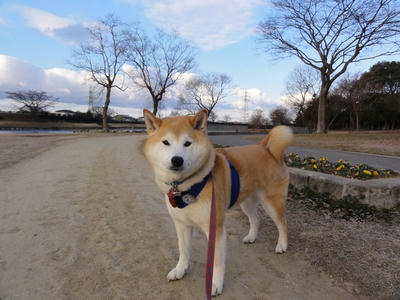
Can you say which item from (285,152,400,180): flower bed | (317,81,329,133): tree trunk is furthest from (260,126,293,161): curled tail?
(317,81,329,133): tree trunk

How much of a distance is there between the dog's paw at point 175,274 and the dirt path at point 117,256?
5 centimetres

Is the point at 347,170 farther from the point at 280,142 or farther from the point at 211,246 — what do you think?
the point at 211,246

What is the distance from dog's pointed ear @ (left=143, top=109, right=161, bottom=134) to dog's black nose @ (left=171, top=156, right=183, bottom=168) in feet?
1.74

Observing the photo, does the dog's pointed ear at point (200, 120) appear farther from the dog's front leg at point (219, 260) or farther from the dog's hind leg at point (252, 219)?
the dog's hind leg at point (252, 219)

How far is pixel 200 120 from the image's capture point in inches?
94.8

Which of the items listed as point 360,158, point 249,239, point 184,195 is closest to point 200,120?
point 184,195

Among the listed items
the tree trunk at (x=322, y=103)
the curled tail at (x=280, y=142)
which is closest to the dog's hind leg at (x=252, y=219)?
the curled tail at (x=280, y=142)

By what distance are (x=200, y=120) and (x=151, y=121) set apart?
511mm

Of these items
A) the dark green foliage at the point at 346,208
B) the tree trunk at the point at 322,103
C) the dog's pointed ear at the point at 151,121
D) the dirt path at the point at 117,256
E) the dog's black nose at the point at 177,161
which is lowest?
the dirt path at the point at 117,256

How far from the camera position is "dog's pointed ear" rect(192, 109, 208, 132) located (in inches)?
92.6

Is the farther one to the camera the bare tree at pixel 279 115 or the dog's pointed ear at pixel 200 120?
the bare tree at pixel 279 115

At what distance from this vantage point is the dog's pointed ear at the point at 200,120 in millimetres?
2351

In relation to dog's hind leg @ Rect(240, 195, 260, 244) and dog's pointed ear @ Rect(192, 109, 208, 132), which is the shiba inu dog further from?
dog's hind leg @ Rect(240, 195, 260, 244)

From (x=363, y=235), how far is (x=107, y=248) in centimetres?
333
